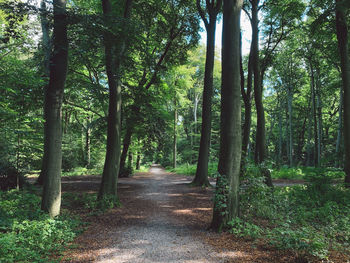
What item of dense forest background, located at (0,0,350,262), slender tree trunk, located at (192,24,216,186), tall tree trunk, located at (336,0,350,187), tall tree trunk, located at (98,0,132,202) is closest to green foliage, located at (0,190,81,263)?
dense forest background, located at (0,0,350,262)

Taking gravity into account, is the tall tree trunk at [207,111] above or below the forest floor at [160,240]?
above

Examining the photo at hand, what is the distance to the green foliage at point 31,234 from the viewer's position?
3455mm

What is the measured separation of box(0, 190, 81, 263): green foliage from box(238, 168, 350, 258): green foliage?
389 cm

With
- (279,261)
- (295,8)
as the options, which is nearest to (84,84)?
(279,261)

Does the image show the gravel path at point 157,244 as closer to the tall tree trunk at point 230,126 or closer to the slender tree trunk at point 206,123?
the tall tree trunk at point 230,126

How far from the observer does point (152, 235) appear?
493 centimetres

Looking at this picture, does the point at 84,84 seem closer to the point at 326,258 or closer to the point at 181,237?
the point at 181,237

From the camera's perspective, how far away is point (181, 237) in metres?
4.75

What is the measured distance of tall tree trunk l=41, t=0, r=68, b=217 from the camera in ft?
18.2

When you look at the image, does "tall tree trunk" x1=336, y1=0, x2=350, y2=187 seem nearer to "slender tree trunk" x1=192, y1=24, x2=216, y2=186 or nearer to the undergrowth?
the undergrowth

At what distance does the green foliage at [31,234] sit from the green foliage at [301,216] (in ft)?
12.7

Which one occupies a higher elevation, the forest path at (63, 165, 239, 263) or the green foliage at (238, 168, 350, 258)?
the green foliage at (238, 168, 350, 258)

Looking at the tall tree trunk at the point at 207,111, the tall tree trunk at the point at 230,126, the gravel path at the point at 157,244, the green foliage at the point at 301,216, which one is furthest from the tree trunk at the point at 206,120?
the tall tree trunk at the point at 230,126

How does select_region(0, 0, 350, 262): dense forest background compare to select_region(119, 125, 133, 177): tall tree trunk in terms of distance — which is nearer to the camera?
select_region(0, 0, 350, 262): dense forest background
